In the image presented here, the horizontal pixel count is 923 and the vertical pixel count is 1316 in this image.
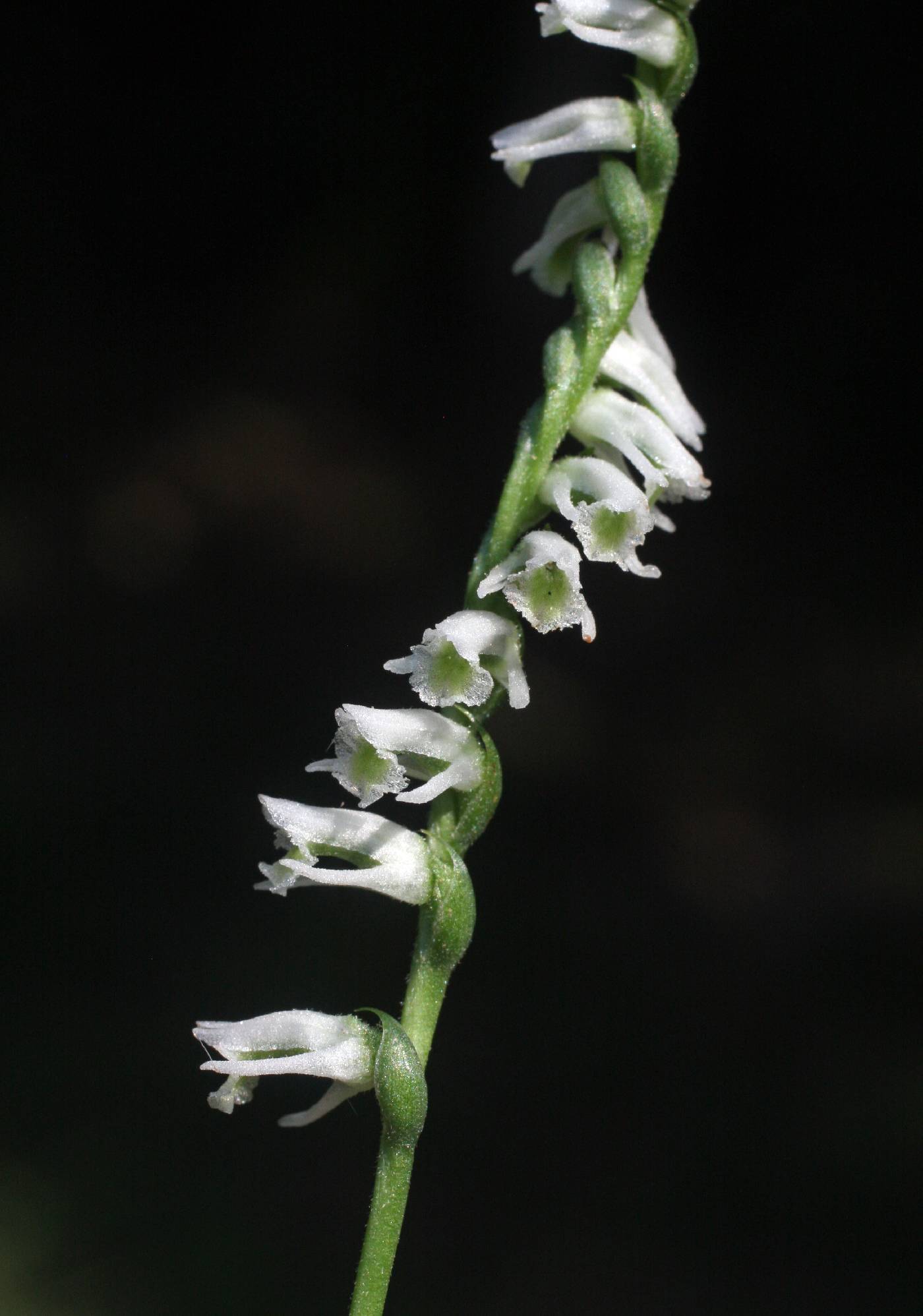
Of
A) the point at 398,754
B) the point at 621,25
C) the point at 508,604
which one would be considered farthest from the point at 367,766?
the point at 621,25

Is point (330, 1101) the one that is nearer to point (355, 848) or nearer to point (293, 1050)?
point (293, 1050)

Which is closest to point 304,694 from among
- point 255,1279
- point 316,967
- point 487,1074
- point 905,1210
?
point 316,967

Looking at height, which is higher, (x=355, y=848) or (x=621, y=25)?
(x=621, y=25)

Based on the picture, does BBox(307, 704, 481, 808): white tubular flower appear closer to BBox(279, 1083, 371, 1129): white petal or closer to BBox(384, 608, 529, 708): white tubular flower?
BBox(384, 608, 529, 708): white tubular flower

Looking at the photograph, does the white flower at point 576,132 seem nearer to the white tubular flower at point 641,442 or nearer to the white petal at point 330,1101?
the white tubular flower at point 641,442

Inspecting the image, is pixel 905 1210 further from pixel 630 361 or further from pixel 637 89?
pixel 637 89

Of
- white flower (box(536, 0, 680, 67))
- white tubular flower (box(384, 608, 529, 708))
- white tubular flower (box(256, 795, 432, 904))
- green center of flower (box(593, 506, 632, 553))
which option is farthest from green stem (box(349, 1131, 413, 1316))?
white flower (box(536, 0, 680, 67))

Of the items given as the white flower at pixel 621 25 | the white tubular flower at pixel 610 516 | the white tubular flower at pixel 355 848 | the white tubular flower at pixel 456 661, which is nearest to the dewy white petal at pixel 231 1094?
the white tubular flower at pixel 355 848
